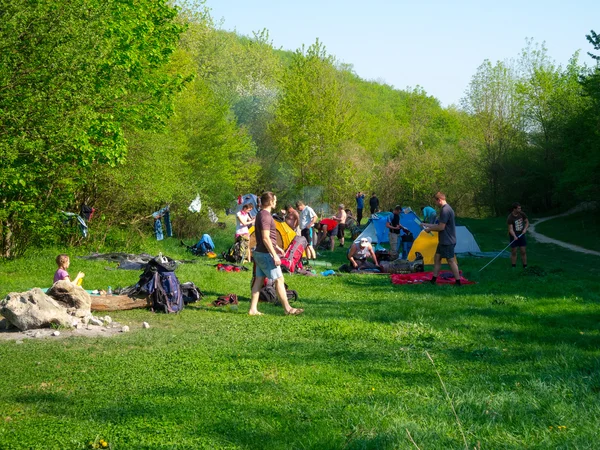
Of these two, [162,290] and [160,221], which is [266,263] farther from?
[160,221]

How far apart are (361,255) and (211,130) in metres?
15.1

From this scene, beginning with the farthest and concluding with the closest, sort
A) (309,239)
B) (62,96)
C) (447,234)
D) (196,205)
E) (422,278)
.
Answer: (196,205)
(309,239)
(422,278)
(447,234)
(62,96)

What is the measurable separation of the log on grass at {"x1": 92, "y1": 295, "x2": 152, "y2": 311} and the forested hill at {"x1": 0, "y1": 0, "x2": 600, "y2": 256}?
362 centimetres

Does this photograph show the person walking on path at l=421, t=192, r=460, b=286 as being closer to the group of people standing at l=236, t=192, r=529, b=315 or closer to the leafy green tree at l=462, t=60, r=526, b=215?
the group of people standing at l=236, t=192, r=529, b=315

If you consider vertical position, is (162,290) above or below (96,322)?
above

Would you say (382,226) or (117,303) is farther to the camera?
(382,226)

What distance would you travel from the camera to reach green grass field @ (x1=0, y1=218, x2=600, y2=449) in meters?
4.81

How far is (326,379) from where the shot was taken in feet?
20.8

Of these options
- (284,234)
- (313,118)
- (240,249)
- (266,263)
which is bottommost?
(240,249)

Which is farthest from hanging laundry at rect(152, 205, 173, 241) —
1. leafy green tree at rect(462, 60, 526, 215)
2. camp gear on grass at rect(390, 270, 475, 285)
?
leafy green tree at rect(462, 60, 526, 215)

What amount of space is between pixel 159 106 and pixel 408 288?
979cm

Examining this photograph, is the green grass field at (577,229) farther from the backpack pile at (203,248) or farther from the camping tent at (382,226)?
the backpack pile at (203,248)

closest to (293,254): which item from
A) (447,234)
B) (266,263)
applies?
(447,234)

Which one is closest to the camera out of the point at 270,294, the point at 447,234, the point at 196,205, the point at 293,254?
the point at 270,294
